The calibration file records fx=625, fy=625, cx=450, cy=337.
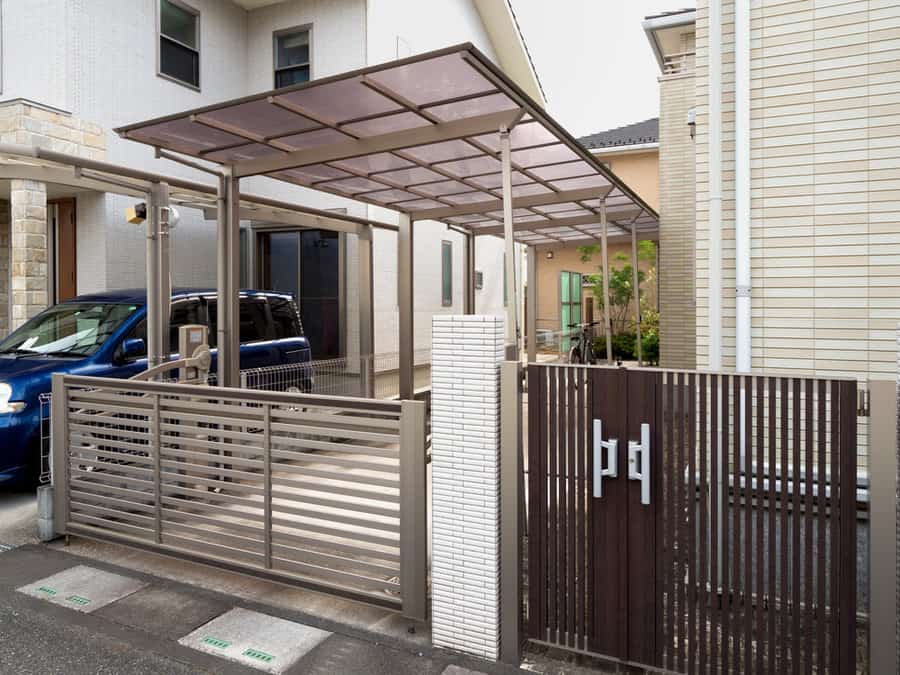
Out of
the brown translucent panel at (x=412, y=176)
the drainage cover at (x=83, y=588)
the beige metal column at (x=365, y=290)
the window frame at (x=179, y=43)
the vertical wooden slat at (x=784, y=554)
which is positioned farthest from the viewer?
the window frame at (x=179, y=43)

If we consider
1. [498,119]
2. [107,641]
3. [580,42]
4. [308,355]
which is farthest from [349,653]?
[580,42]

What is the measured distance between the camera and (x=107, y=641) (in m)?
3.14

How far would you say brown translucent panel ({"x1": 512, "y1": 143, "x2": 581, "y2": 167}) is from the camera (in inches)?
219

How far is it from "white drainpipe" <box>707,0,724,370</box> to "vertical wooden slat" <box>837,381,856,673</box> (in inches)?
59.0

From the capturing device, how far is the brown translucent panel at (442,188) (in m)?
7.18

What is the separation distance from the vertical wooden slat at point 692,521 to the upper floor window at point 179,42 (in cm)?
998

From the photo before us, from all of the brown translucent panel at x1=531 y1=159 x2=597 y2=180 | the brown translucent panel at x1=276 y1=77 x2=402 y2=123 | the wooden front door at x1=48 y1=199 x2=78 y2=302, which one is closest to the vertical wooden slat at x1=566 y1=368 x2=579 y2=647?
the brown translucent panel at x1=276 y1=77 x2=402 y2=123

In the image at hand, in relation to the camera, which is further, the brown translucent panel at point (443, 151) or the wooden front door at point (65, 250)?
the wooden front door at point (65, 250)

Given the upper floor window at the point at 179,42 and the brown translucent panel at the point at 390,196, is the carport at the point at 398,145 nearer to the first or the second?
the brown translucent panel at the point at 390,196

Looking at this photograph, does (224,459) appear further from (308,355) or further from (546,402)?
(308,355)

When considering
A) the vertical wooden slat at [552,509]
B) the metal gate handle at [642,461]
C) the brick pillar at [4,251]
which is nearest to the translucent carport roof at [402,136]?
the vertical wooden slat at [552,509]

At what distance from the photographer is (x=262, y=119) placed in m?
4.74

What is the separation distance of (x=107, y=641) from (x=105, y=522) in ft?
4.16

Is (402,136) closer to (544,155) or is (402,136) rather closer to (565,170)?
(544,155)
